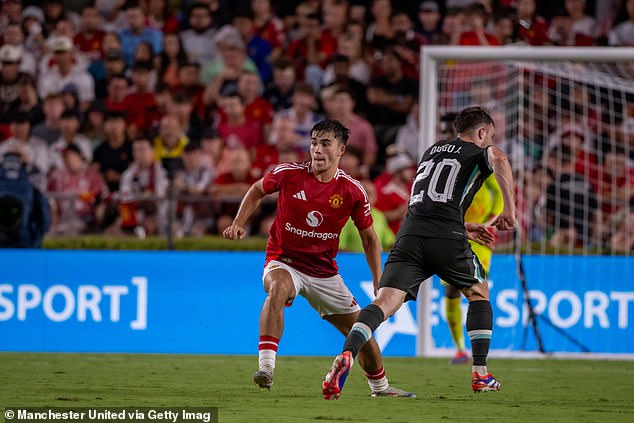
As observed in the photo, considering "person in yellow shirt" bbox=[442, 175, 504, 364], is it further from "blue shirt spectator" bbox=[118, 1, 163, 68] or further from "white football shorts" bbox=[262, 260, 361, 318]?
"blue shirt spectator" bbox=[118, 1, 163, 68]

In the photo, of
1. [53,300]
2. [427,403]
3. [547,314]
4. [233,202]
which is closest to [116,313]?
[53,300]

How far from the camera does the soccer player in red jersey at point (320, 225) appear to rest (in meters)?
8.05

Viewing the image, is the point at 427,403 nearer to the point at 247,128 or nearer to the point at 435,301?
the point at 435,301

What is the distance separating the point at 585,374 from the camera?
34.8 feet

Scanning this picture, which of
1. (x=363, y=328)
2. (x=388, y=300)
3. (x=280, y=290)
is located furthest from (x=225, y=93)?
(x=363, y=328)

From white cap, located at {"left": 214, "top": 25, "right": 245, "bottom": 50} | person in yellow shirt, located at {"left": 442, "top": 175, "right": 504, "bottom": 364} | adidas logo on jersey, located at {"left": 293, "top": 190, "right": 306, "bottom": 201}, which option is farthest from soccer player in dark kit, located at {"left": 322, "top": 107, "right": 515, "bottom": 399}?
white cap, located at {"left": 214, "top": 25, "right": 245, "bottom": 50}

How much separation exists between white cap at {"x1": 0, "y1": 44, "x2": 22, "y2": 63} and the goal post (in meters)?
6.65

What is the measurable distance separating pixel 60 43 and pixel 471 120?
10.5 m

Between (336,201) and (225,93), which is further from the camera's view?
(225,93)

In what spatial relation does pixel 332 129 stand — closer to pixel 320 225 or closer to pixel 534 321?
pixel 320 225

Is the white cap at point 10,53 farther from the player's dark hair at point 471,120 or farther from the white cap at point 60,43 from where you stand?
the player's dark hair at point 471,120

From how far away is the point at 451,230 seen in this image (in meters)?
7.89

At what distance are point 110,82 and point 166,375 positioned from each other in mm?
8319

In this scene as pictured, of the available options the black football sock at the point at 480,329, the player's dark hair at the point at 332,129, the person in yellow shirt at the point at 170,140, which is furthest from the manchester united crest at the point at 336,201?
the person in yellow shirt at the point at 170,140
